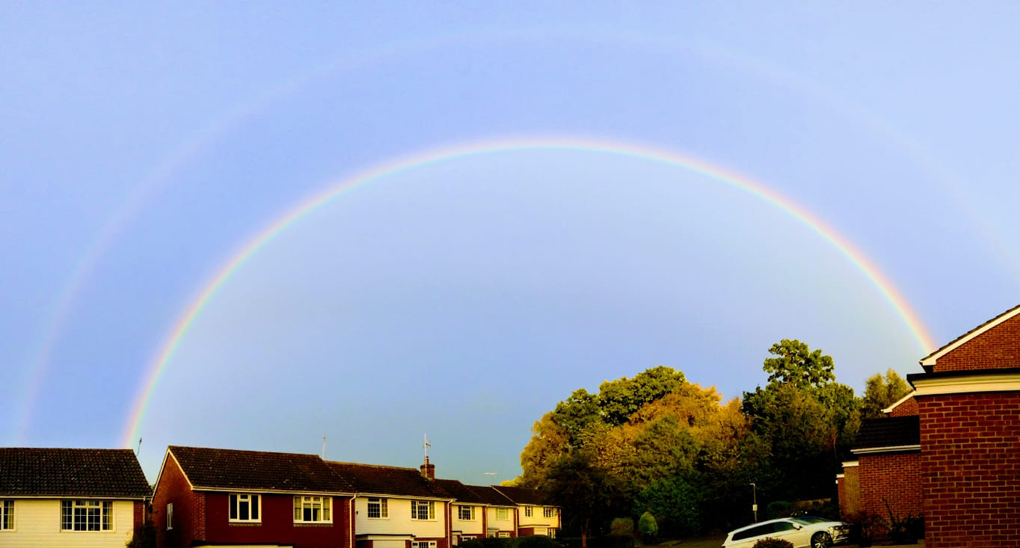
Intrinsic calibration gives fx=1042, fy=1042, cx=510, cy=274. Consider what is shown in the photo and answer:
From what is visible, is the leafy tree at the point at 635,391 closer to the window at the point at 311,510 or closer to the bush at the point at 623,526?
the bush at the point at 623,526

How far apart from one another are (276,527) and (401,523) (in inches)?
408

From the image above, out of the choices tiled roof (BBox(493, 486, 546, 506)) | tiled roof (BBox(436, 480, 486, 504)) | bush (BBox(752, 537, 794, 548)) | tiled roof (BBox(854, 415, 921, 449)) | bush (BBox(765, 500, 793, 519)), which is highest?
tiled roof (BBox(854, 415, 921, 449))

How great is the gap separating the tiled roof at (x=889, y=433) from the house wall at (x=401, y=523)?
29.5 m

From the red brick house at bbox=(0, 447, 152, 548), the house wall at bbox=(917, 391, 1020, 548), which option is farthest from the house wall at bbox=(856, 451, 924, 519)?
the red brick house at bbox=(0, 447, 152, 548)

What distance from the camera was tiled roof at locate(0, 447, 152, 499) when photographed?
4894 centimetres

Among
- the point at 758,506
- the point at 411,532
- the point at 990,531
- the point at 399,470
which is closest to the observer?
the point at 990,531

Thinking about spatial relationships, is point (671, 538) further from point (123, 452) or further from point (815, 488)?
point (123, 452)

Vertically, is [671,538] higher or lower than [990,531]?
lower

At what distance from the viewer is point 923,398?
18.1m

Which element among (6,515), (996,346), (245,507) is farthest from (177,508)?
(996,346)

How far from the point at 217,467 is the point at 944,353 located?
37163 millimetres

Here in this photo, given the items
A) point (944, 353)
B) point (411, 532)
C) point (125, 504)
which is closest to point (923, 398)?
point (944, 353)

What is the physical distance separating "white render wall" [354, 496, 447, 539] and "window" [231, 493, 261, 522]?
6825 millimetres

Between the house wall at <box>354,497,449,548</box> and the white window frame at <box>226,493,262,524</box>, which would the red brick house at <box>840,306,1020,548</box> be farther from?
the house wall at <box>354,497,449,548</box>
